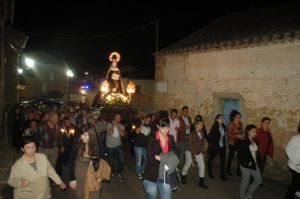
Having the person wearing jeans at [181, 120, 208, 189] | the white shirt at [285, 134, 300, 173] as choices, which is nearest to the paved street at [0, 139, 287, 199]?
the person wearing jeans at [181, 120, 208, 189]

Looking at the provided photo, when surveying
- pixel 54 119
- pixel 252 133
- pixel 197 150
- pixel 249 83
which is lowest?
pixel 197 150

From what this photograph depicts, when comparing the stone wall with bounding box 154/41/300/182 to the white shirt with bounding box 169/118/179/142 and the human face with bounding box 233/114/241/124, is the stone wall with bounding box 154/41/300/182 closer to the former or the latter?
the human face with bounding box 233/114/241/124

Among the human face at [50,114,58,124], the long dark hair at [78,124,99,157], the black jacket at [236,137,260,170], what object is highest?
the human face at [50,114,58,124]

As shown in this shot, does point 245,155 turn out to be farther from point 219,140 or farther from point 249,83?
point 249,83

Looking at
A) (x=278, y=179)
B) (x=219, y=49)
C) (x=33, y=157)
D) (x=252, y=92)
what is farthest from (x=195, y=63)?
(x=33, y=157)

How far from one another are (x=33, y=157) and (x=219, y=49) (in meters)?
9.68

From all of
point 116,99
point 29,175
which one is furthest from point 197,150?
point 116,99

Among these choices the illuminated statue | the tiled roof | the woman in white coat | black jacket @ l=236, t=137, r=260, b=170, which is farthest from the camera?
the illuminated statue

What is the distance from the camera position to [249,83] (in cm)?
1148

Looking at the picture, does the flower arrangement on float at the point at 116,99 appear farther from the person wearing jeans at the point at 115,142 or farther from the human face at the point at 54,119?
the human face at the point at 54,119

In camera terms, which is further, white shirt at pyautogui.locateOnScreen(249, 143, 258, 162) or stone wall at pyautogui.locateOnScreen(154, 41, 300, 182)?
stone wall at pyautogui.locateOnScreen(154, 41, 300, 182)

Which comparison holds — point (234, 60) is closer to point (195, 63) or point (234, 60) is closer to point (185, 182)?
point (195, 63)

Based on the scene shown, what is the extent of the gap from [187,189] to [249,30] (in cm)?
789

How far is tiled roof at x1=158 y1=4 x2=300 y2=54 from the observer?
10883 mm
